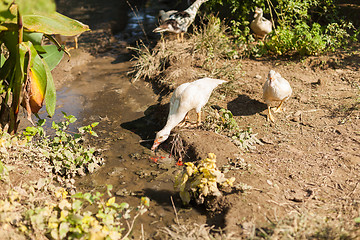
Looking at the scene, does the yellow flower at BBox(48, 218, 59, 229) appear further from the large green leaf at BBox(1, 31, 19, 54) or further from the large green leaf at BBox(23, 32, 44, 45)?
the large green leaf at BBox(23, 32, 44, 45)

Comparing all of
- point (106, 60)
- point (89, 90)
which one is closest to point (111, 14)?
point (106, 60)

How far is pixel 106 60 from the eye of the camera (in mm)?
7293

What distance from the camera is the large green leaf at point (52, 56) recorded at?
3.72 m

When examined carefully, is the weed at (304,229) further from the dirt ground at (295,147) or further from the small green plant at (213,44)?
the small green plant at (213,44)

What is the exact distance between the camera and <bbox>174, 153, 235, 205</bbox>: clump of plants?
3002mm

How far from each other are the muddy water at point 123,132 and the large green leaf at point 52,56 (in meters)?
1.24

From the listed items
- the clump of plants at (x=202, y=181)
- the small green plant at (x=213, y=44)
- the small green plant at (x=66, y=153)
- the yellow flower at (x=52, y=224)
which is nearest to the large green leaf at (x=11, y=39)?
the small green plant at (x=66, y=153)

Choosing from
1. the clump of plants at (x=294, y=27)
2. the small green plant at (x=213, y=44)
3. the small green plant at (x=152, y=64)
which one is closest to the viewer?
the clump of plants at (x=294, y=27)

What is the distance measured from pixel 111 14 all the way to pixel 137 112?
6267 millimetres

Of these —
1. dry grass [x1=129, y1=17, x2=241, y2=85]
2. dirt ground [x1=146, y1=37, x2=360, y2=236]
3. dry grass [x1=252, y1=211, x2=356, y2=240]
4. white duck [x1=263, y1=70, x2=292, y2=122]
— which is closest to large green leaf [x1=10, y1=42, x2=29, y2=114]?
dirt ground [x1=146, y1=37, x2=360, y2=236]

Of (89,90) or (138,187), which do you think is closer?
(138,187)

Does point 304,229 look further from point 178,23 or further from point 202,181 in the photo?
point 178,23

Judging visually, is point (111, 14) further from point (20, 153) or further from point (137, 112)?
point (20, 153)

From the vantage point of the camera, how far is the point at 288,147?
3.94 m
